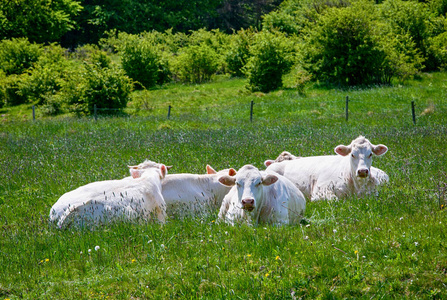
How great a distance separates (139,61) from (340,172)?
27442mm

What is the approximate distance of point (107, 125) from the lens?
20.1 meters

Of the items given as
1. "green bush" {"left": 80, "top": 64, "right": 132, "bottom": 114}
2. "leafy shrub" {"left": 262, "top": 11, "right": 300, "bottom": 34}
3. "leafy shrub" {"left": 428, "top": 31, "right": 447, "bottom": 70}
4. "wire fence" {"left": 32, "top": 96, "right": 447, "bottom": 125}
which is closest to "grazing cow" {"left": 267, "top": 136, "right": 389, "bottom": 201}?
"wire fence" {"left": 32, "top": 96, "right": 447, "bottom": 125}

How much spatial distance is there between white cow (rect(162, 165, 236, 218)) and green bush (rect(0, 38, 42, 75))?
3007 centimetres

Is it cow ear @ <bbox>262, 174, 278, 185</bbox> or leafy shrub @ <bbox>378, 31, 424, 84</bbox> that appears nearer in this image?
cow ear @ <bbox>262, 174, 278, 185</bbox>

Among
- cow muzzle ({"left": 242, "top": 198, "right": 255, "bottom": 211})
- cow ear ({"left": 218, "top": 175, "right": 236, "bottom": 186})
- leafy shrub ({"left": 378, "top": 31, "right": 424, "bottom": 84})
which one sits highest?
leafy shrub ({"left": 378, "top": 31, "right": 424, "bottom": 84})

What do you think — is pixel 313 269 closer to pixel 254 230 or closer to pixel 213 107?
pixel 254 230

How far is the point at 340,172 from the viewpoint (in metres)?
9.59

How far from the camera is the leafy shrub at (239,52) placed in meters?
37.2

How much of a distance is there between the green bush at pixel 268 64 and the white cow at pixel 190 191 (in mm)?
21739

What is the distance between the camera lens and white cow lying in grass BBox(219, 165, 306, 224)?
711cm

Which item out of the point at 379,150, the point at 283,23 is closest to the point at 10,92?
the point at 283,23

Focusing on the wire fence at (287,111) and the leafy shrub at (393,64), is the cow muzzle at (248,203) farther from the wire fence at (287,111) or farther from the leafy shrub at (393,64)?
the leafy shrub at (393,64)

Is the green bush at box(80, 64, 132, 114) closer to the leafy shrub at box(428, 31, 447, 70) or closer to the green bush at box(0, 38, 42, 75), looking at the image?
the green bush at box(0, 38, 42, 75)

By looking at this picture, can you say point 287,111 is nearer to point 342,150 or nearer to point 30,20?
point 342,150
